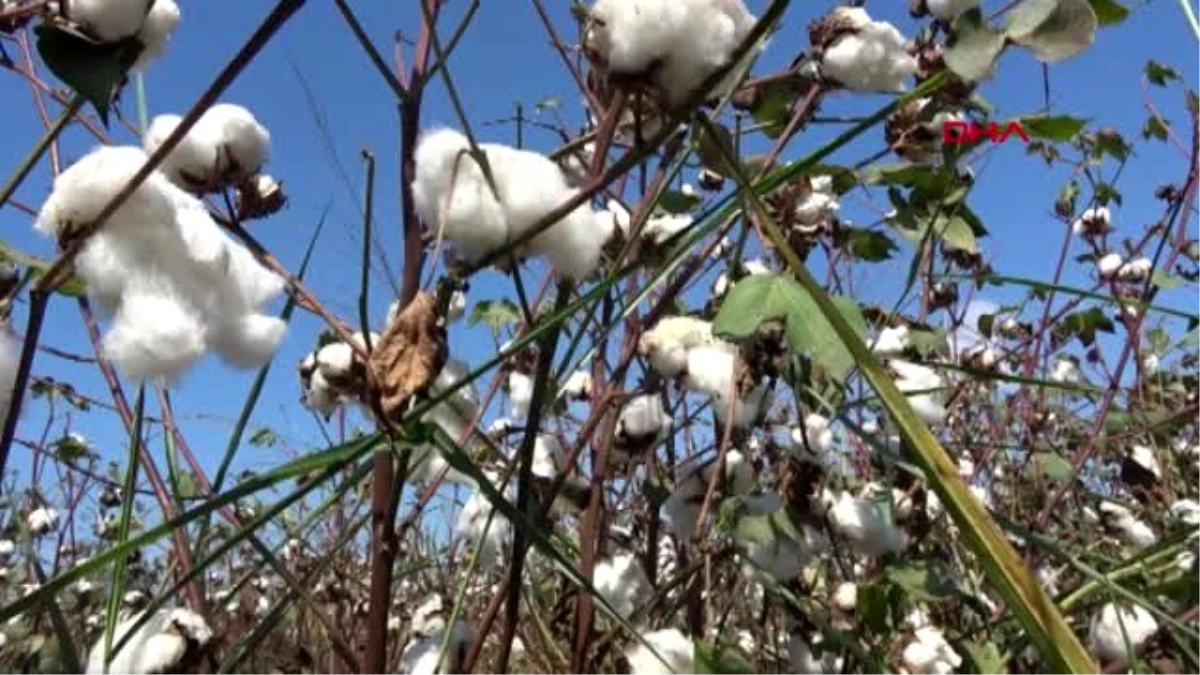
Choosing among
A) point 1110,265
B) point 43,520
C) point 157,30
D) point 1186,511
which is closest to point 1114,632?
point 1186,511

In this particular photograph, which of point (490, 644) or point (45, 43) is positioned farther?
point (490, 644)

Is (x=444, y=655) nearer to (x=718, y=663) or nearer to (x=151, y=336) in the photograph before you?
(x=718, y=663)

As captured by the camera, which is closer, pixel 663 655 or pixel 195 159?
pixel 195 159

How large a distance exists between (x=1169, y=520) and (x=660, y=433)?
1187 millimetres

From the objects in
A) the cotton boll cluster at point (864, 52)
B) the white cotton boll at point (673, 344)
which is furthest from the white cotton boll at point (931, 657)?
the cotton boll cluster at point (864, 52)

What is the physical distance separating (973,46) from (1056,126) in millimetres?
367

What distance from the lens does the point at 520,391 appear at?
5.96ft

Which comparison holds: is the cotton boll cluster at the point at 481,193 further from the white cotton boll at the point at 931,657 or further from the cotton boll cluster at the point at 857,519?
the white cotton boll at the point at 931,657

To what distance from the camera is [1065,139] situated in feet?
4.28

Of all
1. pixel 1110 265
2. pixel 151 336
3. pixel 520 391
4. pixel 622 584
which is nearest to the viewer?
pixel 151 336

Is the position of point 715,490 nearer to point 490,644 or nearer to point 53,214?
point 53,214

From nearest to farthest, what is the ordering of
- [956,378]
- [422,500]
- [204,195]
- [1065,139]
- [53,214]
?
[53,214] → [204,195] → [1065,139] → [422,500] → [956,378]

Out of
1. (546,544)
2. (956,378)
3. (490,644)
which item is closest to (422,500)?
(546,544)

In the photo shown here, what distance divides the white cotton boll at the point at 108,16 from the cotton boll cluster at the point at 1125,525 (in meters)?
1.91
